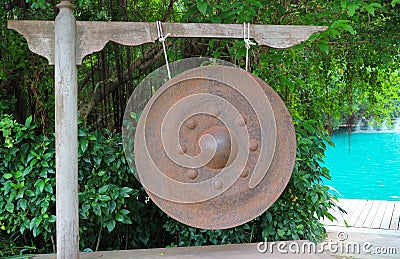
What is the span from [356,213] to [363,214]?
8 centimetres

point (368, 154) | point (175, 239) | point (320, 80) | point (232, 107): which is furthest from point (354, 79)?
point (368, 154)

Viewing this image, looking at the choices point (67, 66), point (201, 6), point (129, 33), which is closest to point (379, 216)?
point (201, 6)

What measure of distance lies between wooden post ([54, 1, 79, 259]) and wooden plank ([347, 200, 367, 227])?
365 centimetres

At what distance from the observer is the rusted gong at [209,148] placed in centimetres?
200

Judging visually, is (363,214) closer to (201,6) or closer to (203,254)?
(203,254)

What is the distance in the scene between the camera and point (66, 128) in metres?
1.96

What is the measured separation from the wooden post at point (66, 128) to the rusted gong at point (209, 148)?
0.27 m

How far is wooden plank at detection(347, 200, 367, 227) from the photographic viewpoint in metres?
5.07

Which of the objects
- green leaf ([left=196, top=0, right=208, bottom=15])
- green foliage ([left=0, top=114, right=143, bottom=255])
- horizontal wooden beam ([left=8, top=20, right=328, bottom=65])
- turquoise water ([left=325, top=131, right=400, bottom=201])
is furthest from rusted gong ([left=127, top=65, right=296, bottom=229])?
turquoise water ([left=325, top=131, right=400, bottom=201])

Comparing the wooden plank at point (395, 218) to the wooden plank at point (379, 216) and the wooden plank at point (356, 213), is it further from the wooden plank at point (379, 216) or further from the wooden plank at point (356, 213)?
the wooden plank at point (356, 213)

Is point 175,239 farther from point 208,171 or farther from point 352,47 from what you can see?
point 352,47

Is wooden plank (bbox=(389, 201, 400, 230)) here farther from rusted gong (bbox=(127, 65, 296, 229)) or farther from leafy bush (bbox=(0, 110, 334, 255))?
rusted gong (bbox=(127, 65, 296, 229))

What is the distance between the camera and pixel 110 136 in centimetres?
287

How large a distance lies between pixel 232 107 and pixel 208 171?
286 mm
